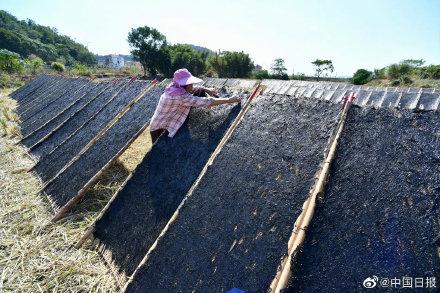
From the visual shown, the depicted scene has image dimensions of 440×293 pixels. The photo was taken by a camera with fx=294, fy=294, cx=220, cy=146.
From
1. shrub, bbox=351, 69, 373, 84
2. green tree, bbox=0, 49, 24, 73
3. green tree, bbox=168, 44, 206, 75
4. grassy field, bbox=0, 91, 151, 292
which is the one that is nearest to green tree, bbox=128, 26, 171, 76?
green tree, bbox=168, 44, 206, 75

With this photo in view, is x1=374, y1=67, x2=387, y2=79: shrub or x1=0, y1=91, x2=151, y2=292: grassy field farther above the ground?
x1=374, y1=67, x2=387, y2=79: shrub

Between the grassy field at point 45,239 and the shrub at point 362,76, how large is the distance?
25249mm

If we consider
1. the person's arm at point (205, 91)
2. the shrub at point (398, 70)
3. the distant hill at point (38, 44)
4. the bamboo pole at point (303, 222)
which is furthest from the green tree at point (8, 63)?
the distant hill at point (38, 44)

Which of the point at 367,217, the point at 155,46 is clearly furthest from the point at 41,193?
the point at 155,46

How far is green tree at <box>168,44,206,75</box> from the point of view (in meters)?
34.2

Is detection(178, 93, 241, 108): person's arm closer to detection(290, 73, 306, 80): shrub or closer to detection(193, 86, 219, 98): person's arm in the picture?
detection(193, 86, 219, 98): person's arm

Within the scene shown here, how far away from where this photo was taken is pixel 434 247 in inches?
63.5

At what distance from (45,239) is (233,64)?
3201 centimetres


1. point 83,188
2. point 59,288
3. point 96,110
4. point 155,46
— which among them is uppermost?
point 155,46

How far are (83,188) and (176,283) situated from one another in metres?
2.28

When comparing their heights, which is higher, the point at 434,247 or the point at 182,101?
the point at 182,101

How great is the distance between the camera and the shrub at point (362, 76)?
25719 mm

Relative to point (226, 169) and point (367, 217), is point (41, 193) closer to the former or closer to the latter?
point (226, 169)

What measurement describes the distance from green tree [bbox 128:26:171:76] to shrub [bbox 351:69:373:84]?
67.6ft
